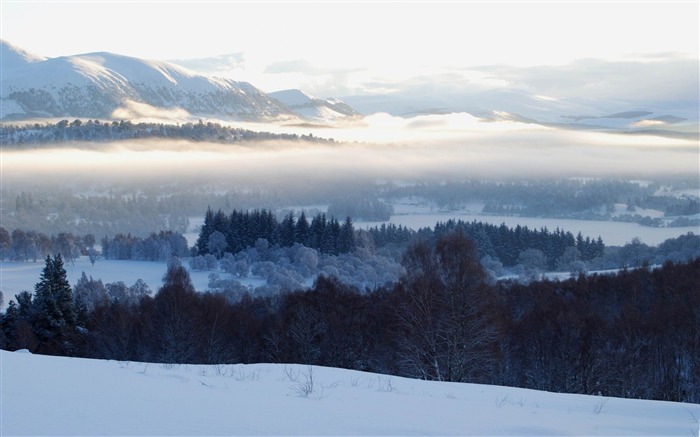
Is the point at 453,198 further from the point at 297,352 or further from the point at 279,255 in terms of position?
the point at 297,352

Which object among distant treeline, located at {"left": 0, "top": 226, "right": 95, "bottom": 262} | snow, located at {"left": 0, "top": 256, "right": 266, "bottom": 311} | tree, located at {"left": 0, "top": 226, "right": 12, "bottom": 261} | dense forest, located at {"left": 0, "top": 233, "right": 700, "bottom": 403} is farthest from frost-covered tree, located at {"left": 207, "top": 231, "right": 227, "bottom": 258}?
dense forest, located at {"left": 0, "top": 233, "right": 700, "bottom": 403}

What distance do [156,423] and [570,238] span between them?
10098 cm

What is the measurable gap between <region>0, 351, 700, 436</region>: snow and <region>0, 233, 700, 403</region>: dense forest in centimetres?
1170

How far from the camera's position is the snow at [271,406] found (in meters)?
8.85

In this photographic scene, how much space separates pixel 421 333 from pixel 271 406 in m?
16.0

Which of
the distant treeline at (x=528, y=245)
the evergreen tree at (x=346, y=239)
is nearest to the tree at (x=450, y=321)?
the evergreen tree at (x=346, y=239)

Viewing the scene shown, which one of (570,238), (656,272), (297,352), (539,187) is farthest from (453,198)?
(297,352)

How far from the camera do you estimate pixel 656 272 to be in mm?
52562

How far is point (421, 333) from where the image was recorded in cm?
2569

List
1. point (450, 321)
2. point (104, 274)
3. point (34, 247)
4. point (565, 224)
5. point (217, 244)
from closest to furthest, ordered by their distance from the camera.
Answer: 1. point (450, 321)
2. point (104, 274)
3. point (217, 244)
4. point (34, 247)
5. point (565, 224)

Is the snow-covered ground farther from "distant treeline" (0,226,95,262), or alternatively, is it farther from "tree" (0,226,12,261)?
"tree" (0,226,12,261)

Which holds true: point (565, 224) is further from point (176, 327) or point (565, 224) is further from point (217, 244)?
point (176, 327)

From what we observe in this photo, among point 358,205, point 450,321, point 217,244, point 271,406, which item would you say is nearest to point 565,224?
point 358,205

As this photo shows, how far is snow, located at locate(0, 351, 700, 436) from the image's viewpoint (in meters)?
8.85
